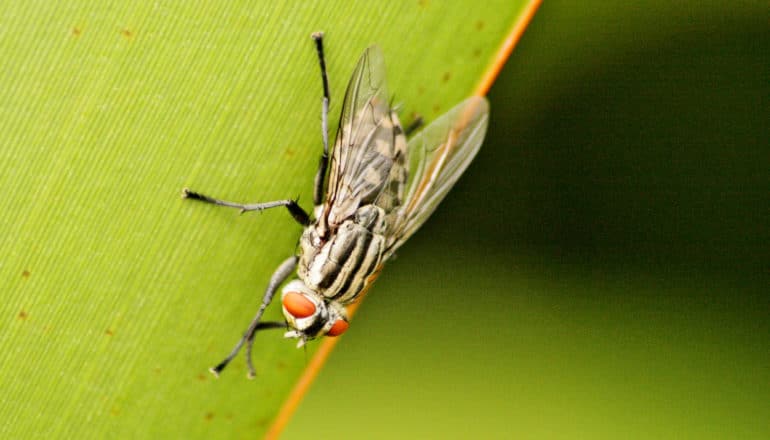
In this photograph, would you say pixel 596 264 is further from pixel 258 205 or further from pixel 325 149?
pixel 258 205

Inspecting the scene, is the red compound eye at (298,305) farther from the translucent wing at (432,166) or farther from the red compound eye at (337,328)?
the translucent wing at (432,166)

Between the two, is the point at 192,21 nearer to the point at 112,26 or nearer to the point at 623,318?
the point at 112,26

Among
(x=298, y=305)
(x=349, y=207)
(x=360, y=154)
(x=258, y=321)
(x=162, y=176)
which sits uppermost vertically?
(x=360, y=154)

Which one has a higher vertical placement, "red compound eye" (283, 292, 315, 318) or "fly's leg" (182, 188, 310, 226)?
"fly's leg" (182, 188, 310, 226)

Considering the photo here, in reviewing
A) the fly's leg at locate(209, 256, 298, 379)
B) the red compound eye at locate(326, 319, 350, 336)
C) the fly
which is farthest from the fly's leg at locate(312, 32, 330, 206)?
the red compound eye at locate(326, 319, 350, 336)

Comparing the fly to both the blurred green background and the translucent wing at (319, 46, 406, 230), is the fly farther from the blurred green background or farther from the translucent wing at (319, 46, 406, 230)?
the blurred green background

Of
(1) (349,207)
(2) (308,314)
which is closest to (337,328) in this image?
(2) (308,314)
